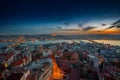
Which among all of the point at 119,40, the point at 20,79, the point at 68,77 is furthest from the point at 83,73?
the point at 119,40

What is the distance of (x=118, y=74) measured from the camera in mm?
5211

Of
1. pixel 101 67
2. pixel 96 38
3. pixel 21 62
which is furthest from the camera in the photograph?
pixel 96 38

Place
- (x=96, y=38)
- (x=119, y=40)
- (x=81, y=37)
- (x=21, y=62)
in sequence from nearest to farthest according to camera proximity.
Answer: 1. (x=21, y=62)
2. (x=119, y=40)
3. (x=96, y=38)
4. (x=81, y=37)

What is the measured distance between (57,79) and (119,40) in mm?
21870

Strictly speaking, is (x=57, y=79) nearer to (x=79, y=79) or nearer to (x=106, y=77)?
(x=79, y=79)

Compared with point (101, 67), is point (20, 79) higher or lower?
higher

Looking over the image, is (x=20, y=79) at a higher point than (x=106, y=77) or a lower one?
higher

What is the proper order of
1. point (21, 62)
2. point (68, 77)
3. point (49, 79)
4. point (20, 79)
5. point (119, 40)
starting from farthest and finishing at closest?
point (119, 40)
point (21, 62)
point (68, 77)
point (49, 79)
point (20, 79)

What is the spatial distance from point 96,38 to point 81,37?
4.57 metres

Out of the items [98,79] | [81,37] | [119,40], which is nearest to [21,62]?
[98,79]

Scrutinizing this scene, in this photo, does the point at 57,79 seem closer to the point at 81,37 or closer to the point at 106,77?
the point at 106,77

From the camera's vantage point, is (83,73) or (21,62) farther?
(21,62)

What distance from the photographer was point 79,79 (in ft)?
15.1

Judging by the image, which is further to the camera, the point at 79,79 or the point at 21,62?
the point at 21,62
